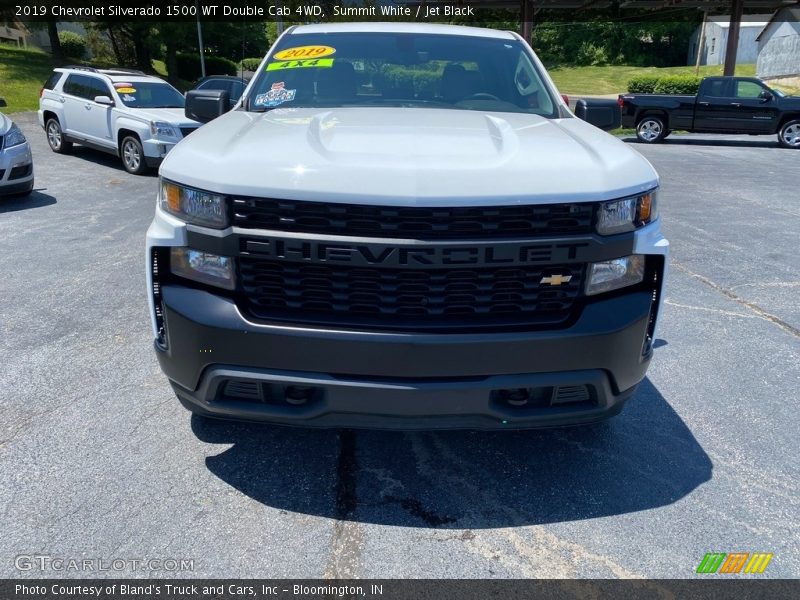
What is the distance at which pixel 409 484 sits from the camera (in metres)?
2.86

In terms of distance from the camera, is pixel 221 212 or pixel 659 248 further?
pixel 659 248

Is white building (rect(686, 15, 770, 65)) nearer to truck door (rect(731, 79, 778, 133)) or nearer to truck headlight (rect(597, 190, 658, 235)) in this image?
truck door (rect(731, 79, 778, 133))

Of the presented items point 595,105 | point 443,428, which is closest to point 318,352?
point 443,428

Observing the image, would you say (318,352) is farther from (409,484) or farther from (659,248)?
(659,248)

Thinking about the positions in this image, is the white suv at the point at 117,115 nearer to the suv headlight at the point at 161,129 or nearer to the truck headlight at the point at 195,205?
the suv headlight at the point at 161,129

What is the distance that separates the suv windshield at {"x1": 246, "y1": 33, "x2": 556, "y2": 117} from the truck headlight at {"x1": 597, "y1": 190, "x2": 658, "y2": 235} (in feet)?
4.15

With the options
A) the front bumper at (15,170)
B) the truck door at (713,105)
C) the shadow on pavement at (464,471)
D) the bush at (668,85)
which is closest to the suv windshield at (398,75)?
the shadow on pavement at (464,471)

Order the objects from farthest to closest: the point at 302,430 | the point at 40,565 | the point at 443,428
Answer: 1. the point at 302,430
2. the point at 443,428
3. the point at 40,565

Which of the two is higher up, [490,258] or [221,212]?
[221,212]

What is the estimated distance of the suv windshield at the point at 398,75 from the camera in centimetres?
374

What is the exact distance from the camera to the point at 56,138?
13.1 m

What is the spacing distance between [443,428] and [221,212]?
114 cm

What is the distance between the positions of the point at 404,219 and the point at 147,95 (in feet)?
36.5

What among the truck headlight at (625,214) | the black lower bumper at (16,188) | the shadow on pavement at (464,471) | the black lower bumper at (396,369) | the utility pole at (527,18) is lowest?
the shadow on pavement at (464,471)
